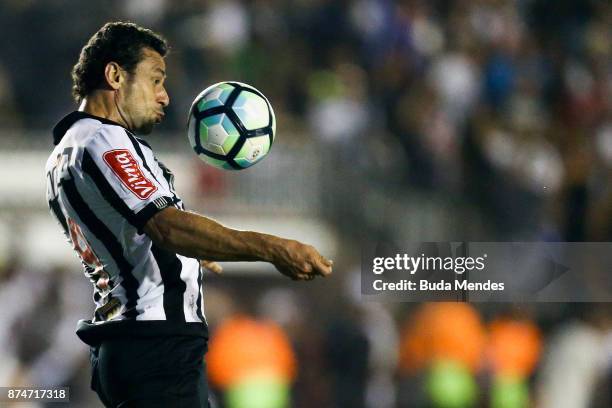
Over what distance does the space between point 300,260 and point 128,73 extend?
97cm

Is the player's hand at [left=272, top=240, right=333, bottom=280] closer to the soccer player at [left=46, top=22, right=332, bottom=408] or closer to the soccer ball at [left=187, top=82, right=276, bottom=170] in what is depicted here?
the soccer player at [left=46, top=22, right=332, bottom=408]

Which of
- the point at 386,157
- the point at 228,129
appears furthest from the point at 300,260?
the point at 386,157

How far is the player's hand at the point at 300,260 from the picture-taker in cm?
298

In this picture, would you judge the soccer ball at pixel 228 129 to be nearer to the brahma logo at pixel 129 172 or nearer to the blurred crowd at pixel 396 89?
the brahma logo at pixel 129 172

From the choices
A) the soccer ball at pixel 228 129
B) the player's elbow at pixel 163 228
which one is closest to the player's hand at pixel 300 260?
the player's elbow at pixel 163 228

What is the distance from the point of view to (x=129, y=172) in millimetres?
3277

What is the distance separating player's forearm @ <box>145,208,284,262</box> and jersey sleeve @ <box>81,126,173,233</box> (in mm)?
79

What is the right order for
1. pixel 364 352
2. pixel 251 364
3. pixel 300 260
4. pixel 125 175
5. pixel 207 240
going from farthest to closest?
1. pixel 364 352
2. pixel 251 364
3. pixel 125 175
4. pixel 207 240
5. pixel 300 260

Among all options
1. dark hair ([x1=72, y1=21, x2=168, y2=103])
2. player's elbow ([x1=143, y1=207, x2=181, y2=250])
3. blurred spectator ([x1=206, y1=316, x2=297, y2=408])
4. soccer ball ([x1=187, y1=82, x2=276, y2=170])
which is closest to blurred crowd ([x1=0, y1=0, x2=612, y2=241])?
blurred spectator ([x1=206, y1=316, x2=297, y2=408])

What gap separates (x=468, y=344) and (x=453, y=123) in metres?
2.74

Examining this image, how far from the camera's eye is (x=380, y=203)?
33.7 ft

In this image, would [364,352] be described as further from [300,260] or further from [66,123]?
[300,260]

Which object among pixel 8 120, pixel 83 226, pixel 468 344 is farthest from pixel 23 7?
pixel 83 226

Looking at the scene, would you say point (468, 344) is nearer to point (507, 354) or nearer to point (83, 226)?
point (507, 354)
